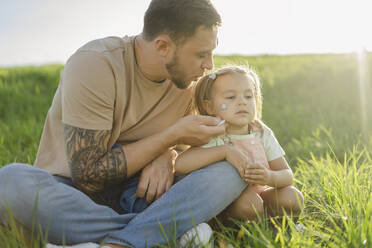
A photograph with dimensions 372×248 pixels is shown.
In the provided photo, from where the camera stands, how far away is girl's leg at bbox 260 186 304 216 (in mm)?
2623

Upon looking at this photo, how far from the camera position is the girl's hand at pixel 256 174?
8.25 feet

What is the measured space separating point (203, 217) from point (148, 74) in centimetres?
122

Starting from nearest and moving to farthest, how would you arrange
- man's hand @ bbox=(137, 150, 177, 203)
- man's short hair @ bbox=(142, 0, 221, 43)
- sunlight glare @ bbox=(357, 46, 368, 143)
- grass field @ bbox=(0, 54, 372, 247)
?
grass field @ bbox=(0, 54, 372, 247) < man's hand @ bbox=(137, 150, 177, 203) < man's short hair @ bbox=(142, 0, 221, 43) < sunlight glare @ bbox=(357, 46, 368, 143)

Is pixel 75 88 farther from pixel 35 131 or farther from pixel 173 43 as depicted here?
pixel 35 131

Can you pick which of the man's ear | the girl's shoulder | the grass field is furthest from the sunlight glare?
the man's ear

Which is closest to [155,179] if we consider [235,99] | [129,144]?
[129,144]

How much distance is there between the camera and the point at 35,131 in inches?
209

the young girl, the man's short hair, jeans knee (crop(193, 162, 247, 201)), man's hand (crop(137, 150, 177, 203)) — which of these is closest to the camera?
jeans knee (crop(193, 162, 247, 201))

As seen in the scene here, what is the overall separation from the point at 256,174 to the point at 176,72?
40.4 inches

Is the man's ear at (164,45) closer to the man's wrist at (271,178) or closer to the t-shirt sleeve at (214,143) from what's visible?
the t-shirt sleeve at (214,143)

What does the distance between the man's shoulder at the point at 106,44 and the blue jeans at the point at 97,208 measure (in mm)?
969

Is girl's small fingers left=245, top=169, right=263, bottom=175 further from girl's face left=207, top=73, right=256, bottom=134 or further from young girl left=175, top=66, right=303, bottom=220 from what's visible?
girl's face left=207, top=73, right=256, bottom=134

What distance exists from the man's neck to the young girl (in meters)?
0.35

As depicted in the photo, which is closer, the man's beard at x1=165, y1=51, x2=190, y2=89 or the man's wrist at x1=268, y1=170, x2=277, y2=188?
the man's wrist at x1=268, y1=170, x2=277, y2=188
